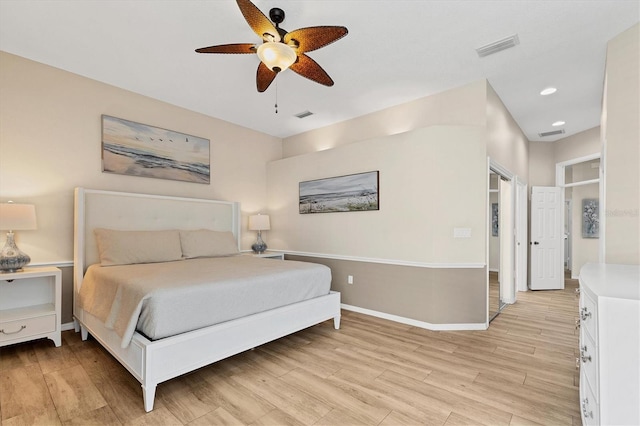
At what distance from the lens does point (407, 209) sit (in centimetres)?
369

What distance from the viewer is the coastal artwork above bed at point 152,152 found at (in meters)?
3.68

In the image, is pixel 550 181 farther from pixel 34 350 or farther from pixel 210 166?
pixel 34 350

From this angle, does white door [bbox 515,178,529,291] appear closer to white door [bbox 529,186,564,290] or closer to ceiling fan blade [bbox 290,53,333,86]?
white door [bbox 529,186,564,290]

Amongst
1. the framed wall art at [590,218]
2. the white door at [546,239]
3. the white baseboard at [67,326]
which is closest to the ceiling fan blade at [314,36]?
the white baseboard at [67,326]

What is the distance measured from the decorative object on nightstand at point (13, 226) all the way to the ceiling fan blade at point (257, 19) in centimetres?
265

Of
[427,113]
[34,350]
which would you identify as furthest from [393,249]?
[34,350]

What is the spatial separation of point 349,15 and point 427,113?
186cm

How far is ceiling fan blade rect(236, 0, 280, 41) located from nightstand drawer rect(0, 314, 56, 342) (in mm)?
3131

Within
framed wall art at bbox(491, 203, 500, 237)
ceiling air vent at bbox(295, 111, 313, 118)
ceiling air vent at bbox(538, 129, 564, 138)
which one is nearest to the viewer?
ceiling air vent at bbox(295, 111, 313, 118)

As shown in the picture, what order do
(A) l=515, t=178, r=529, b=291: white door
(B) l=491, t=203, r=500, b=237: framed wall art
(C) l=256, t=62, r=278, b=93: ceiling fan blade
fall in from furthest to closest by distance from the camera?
(B) l=491, t=203, r=500, b=237: framed wall art
(A) l=515, t=178, r=529, b=291: white door
(C) l=256, t=62, r=278, b=93: ceiling fan blade

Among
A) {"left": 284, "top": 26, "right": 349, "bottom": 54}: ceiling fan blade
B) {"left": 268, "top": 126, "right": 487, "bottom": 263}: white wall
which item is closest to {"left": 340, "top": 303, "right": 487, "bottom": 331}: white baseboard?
{"left": 268, "top": 126, "right": 487, "bottom": 263}: white wall

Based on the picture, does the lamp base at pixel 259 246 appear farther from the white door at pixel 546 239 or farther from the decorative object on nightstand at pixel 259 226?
the white door at pixel 546 239

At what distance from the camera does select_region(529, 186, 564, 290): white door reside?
5.54 m

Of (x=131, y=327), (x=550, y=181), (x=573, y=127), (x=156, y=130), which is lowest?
(x=131, y=327)
